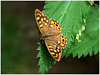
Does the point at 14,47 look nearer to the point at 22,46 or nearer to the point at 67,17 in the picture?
the point at 22,46

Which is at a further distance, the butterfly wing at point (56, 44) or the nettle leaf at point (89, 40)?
the nettle leaf at point (89, 40)

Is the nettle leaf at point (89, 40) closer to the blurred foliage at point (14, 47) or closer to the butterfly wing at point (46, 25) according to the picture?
the butterfly wing at point (46, 25)

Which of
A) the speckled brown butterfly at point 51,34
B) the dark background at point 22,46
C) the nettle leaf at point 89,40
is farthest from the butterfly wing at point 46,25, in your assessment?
the dark background at point 22,46

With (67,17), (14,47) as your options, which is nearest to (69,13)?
(67,17)

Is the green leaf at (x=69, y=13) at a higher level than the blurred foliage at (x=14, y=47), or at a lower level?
higher

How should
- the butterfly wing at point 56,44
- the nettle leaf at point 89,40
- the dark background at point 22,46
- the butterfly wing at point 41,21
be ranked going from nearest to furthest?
the butterfly wing at point 56,44, the butterfly wing at point 41,21, the nettle leaf at point 89,40, the dark background at point 22,46

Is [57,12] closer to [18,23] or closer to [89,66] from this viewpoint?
[89,66]
